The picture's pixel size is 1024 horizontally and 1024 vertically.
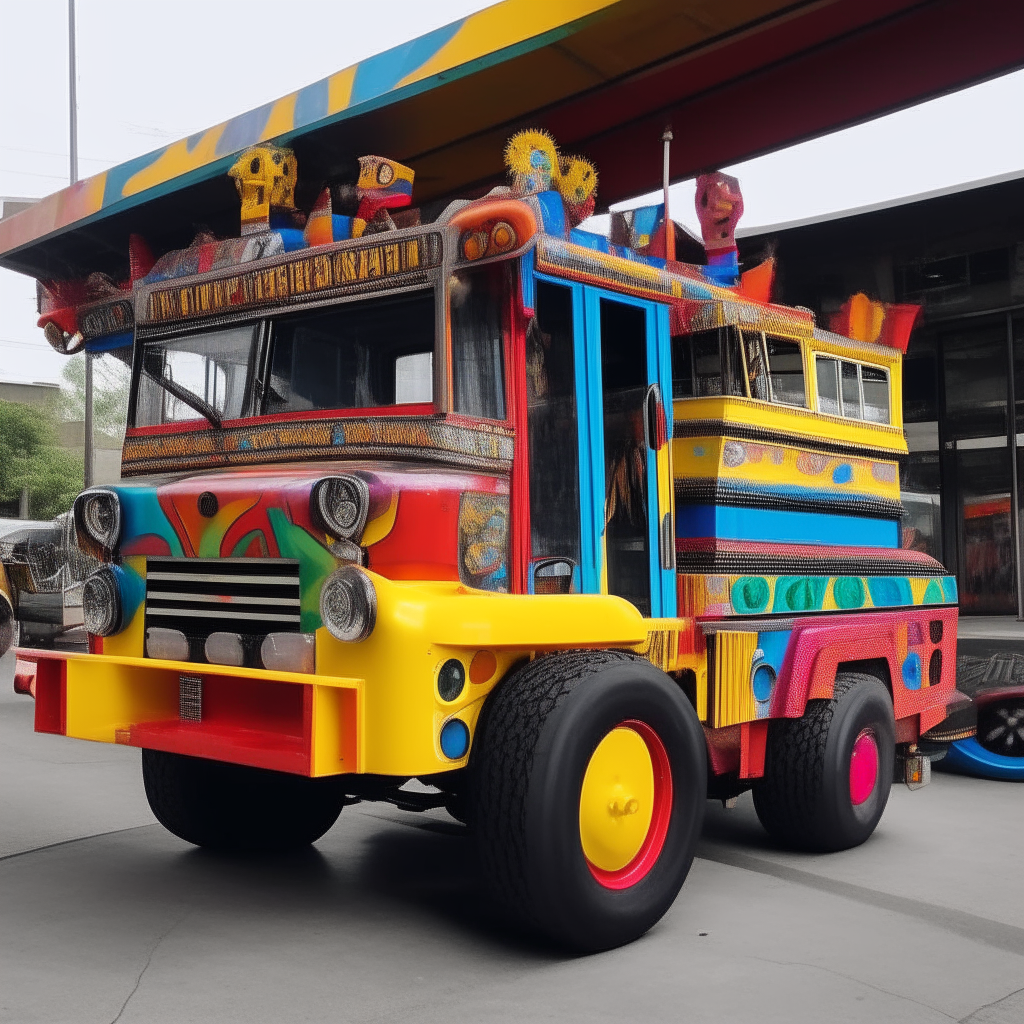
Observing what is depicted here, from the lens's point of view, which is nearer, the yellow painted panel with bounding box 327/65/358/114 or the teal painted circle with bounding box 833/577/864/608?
the yellow painted panel with bounding box 327/65/358/114

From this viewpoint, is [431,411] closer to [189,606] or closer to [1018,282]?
[189,606]

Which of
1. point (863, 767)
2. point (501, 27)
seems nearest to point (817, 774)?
point (863, 767)

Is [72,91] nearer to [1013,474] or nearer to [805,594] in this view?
[1013,474]

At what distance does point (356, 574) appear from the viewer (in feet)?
13.2

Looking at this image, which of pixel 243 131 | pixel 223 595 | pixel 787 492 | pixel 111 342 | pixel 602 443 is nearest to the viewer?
pixel 223 595

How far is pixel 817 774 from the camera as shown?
593 centimetres

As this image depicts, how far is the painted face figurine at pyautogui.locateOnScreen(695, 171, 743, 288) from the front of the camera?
20.2 feet

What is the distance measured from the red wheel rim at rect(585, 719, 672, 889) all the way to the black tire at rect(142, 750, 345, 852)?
5.20ft

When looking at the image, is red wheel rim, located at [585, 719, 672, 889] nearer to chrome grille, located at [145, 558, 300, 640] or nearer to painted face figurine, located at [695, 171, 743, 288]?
chrome grille, located at [145, 558, 300, 640]

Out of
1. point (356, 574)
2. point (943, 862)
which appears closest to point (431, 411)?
point (356, 574)

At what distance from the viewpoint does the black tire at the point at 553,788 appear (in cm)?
409

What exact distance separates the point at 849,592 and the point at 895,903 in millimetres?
1658

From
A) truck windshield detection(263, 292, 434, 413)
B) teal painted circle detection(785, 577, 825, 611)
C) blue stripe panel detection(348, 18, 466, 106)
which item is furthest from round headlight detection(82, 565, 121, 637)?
teal painted circle detection(785, 577, 825, 611)

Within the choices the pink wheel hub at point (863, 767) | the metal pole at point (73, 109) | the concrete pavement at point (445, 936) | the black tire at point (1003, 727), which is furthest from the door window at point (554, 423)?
the metal pole at point (73, 109)
